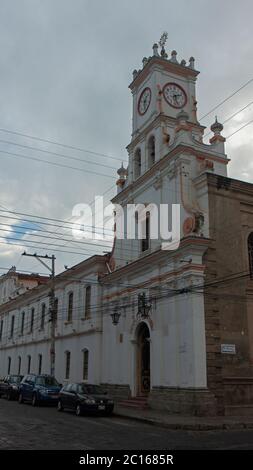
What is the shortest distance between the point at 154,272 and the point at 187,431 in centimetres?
944

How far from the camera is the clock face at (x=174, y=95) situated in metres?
28.1

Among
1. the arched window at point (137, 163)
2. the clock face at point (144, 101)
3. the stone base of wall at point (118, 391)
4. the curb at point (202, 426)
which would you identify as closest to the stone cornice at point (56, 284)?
the arched window at point (137, 163)

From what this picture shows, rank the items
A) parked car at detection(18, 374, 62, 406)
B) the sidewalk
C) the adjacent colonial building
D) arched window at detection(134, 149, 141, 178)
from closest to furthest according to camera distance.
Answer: the sidewalk < the adjacent colonial building < parked car at detection(18, 374, 62, 406) < arched window at detection(134, 149, 141, 178)

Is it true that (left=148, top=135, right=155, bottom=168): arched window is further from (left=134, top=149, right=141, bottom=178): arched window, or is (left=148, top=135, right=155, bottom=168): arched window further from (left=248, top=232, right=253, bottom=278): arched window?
(left=248, top=232, right=253, bottom=278): arched window

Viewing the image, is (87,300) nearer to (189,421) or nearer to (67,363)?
(67,363)

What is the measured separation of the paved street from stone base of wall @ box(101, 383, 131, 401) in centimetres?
774

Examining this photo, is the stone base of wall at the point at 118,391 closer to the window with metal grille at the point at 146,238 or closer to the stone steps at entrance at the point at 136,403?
the stone steps at entrance at the point at 136,403

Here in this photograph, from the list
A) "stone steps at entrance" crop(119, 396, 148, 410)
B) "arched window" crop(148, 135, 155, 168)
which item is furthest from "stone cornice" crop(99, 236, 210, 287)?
"stone steps at entrance" crop(119, 396, 148, 410)

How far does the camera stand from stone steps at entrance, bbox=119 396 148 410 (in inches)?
910

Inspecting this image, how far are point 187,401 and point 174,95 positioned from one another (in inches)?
663

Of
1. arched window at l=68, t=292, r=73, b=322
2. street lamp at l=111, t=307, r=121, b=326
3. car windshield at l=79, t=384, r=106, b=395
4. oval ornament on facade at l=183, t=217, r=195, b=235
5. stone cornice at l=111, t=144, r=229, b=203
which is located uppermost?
stone cornice at l=111, t=144, r=229, b=203

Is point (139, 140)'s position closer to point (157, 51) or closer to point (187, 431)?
point (157, 51)

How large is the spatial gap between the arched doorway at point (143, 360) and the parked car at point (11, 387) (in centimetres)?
845

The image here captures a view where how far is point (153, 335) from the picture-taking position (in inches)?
941
